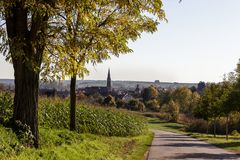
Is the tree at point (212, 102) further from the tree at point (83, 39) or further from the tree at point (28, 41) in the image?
the tree at point (28, 41)

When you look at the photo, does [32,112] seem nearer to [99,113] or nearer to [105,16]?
[105,16]

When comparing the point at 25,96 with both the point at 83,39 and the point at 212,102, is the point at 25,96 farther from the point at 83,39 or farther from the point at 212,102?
the point at 212,102

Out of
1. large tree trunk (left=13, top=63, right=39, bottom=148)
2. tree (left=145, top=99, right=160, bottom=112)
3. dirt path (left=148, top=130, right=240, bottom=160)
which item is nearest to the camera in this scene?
large tree trunk (left=13, top=63, right=39, bottom=148)

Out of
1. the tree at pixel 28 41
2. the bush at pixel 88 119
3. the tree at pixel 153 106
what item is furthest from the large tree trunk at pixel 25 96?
the tree at pixel 153 106

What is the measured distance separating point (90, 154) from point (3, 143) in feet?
15.4

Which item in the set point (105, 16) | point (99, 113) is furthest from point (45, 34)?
point (99, 113)

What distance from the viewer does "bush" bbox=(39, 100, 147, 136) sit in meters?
21.8

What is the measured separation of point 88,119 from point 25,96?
13.1 meters

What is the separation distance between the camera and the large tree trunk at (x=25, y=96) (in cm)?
1284

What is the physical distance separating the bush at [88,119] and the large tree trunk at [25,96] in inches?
286

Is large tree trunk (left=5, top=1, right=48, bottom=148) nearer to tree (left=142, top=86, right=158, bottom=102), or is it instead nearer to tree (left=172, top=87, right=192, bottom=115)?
→ tree (left=172, top=87, right=192, bottom=115)

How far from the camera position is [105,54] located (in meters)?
18.2

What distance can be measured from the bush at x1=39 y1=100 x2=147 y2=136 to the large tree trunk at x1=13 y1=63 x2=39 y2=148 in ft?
23.8

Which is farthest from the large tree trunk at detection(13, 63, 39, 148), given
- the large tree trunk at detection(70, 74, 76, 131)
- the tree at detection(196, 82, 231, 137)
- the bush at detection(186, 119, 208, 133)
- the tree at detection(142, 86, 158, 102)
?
the tree at detection(142, 86, 158, 102)
